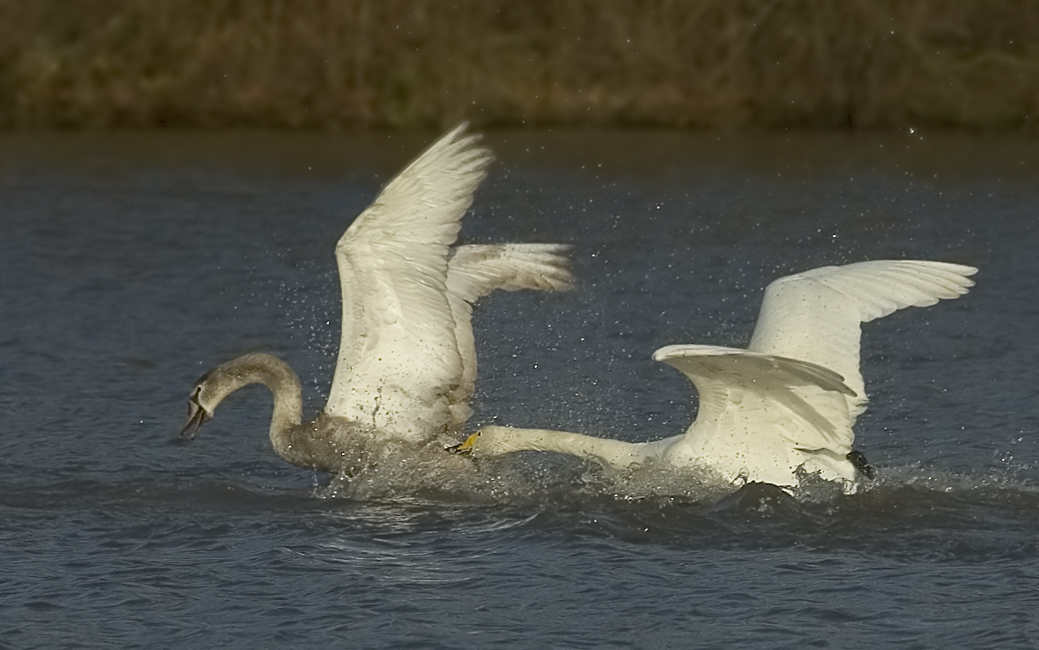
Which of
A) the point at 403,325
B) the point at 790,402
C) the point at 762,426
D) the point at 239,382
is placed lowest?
the point at 239,382

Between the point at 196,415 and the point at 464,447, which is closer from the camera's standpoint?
the point at 464,447

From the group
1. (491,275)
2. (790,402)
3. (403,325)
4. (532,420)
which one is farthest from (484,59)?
(790,402)

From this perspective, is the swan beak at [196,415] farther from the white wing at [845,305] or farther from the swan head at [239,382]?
the white wing at [845,305]

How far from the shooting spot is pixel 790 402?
785cm

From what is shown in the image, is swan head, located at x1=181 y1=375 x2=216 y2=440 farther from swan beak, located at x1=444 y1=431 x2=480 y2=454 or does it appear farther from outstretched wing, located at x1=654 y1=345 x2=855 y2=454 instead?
outstretched wing, located at x1=654 y1=345 x2=855 y2=454

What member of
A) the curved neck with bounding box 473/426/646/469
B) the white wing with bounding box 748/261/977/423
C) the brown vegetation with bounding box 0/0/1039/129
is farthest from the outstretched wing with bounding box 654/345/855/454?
the brown vegetation with bounding box 0/0/1039/129

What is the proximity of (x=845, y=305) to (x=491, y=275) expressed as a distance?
1.80m

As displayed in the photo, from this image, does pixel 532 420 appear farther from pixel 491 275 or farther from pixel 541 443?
pixel 541 443

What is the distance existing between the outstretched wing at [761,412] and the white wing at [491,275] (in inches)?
52.1

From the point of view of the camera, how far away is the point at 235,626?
6.80m

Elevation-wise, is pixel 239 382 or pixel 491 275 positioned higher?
pixel 491 275

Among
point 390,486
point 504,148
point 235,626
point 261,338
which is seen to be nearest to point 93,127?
point 504,148

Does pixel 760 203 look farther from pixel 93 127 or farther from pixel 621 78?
pixel 93 127

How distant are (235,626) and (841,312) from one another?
3085 mm
